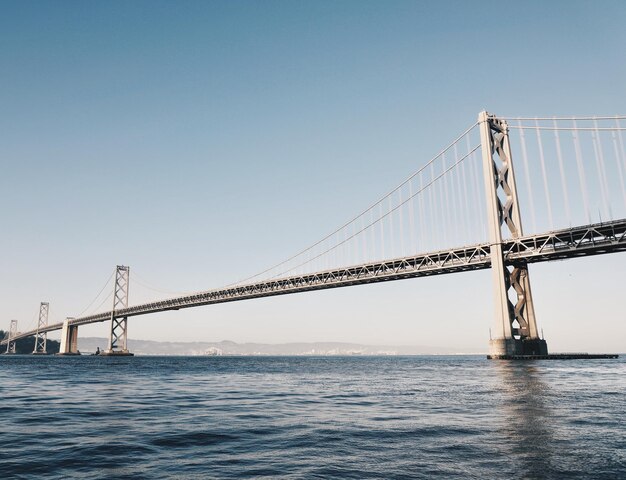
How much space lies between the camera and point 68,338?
10938 cm

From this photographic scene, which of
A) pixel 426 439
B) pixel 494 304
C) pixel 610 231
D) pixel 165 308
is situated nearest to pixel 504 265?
pixel 494 304

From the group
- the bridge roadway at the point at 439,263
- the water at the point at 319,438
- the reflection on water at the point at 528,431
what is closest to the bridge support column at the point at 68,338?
the bridge roadway at the point at 439,263

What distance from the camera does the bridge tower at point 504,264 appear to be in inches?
1695

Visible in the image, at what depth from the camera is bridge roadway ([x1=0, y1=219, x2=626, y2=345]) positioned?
41.2 metres

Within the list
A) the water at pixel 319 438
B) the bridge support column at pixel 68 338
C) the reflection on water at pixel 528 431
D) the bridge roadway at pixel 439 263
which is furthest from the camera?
the bridge support column at pixel 68 338

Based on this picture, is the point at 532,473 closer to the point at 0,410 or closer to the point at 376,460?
the point at 376,460

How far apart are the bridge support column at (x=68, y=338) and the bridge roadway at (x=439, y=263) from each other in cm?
3702

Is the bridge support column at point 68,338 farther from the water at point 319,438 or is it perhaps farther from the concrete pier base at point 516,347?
the water at point 319,438

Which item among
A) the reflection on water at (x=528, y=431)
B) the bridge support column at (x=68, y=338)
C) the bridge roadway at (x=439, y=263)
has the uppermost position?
the bridge roadway at (x=439, y=263)

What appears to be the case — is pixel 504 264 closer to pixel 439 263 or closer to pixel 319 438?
pixel 439 263

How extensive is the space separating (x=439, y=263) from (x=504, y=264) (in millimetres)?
7748

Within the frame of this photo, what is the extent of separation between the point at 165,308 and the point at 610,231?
6910cm

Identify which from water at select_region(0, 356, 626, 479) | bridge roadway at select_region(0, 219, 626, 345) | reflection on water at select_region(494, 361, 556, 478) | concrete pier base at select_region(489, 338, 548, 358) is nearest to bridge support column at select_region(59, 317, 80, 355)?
bridge roadway at select_region(0, 219, 626, 345)

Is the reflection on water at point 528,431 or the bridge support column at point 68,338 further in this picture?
the bridge support column at point 68,338
